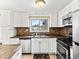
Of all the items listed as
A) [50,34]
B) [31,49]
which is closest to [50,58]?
[31,49]

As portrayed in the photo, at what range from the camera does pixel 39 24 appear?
26.0 ft

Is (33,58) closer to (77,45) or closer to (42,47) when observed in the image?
(42,47)

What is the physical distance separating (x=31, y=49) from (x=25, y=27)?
1315 millimetres

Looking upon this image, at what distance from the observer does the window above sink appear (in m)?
7.79

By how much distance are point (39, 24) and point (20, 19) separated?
3.60ft

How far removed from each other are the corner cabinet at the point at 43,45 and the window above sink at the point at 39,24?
0.94 meters

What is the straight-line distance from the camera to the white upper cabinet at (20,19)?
24.1 ft

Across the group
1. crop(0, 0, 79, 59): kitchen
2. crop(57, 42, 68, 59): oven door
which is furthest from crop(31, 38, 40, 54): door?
crop(57, 42, 68, 59): oven door

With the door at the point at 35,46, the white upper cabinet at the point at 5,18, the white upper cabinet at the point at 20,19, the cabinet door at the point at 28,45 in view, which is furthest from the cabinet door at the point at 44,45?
the white upper cabinet at the point at 5,18

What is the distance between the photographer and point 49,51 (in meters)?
7.05

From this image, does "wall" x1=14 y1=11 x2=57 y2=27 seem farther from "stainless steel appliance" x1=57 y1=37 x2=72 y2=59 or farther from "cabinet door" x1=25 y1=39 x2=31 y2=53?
"stainless steel appliance" x1=57 y1=37 x2=72 y2=59

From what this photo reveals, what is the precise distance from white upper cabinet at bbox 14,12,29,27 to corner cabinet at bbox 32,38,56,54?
1026mm

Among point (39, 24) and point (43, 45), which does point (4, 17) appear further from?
point (43, 45)

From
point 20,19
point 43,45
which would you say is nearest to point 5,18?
point 20,19
